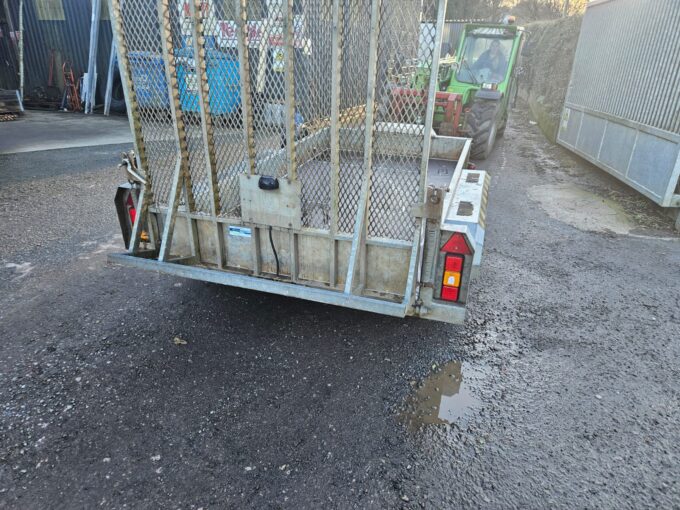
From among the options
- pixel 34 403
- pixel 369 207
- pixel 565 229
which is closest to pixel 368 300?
pixel 369 207

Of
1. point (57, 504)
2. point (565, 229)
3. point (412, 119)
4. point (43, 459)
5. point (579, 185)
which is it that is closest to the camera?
point (57, 504)

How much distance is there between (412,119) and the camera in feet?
9.27

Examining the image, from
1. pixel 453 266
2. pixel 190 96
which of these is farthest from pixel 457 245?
pixel 190 96

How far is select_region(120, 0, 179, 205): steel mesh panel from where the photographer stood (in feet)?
10.2

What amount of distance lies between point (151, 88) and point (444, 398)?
10.3 feet

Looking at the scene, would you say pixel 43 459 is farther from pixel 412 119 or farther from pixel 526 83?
pixel 526 83

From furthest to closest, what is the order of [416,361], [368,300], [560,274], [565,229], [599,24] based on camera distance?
[599,24], [565,229], [560,274], [416,361], [368,300]

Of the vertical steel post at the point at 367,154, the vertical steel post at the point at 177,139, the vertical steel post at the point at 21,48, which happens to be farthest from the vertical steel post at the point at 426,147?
the vertical steel post at the point at 21,48

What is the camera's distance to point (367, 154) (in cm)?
298

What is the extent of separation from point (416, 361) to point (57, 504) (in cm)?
244

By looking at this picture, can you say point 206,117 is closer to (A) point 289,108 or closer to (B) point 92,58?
(A) point 289,108

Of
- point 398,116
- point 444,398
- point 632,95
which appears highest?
point 632,95

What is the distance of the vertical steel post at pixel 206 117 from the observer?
10.00 ft

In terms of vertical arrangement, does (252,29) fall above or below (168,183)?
above
